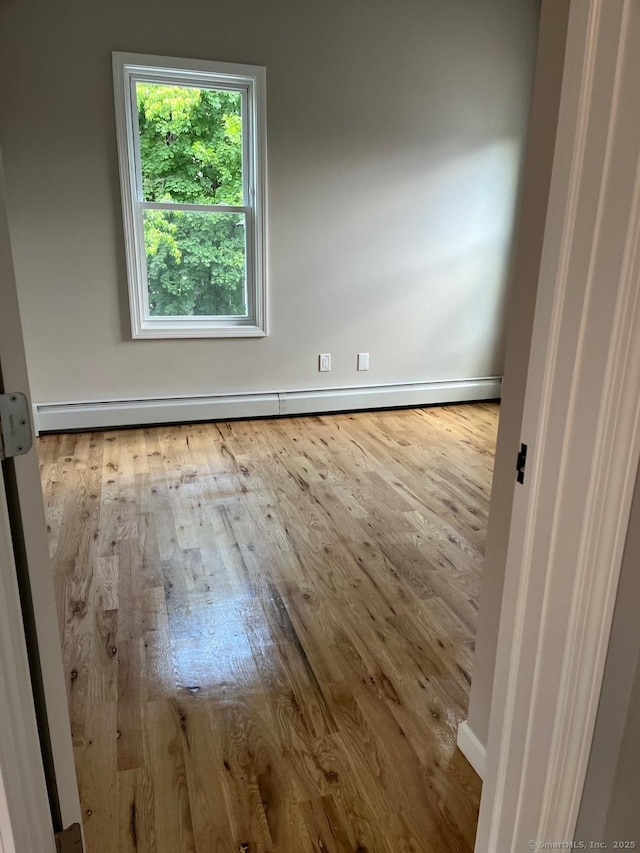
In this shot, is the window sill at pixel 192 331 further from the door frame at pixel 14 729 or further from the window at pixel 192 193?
the door frame at pixel 14 729

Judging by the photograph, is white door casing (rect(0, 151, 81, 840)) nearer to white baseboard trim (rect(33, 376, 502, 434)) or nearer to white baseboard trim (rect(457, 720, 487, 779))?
white baseboard trim (rect(457, 720, 487, 779))

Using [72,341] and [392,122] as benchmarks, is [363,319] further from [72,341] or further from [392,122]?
[72,341]

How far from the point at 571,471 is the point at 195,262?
137 inches

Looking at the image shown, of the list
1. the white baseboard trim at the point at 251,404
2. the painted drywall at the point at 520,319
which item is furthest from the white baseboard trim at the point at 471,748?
the white baseboard trim at the point at 251,404

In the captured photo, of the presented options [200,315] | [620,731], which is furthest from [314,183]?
[620,731]

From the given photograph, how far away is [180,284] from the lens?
155 inches

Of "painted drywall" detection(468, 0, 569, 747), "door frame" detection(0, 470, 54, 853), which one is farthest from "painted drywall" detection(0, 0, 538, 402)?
"door frame" detection(0, 470, 54, 853)

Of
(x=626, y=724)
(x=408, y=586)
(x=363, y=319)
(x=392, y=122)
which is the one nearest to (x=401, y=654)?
(x=408, y=586)

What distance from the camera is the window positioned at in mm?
3602

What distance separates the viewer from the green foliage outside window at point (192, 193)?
12.0ft

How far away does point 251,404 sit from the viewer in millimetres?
4230

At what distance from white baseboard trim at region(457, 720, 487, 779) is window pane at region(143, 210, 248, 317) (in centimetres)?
318

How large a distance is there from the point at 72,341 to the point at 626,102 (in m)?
3.65

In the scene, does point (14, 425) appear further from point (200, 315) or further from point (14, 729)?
point (200, 315)
